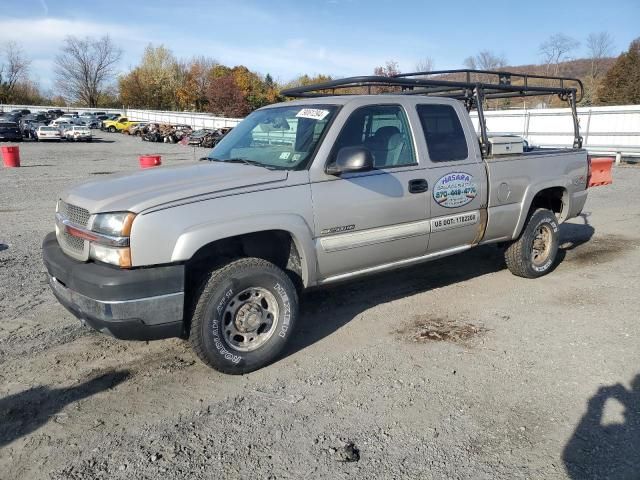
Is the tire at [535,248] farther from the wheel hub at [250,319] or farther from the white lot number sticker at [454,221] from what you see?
the wheel hub at [250,319]

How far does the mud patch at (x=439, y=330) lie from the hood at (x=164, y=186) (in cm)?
180

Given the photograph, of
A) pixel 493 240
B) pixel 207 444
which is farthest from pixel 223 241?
pixel 493 240

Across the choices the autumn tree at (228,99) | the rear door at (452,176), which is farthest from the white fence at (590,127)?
the autumn tree at (228,99)

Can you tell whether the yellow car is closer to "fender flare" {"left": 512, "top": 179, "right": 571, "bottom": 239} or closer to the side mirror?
"fender flare" {"left": 512, "top": 179, "right": 571, "bottom": 239}

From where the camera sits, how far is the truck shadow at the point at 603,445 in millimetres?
2756

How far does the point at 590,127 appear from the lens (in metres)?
20.5

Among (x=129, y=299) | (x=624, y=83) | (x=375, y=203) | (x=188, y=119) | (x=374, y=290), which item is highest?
(x=624, y=83)

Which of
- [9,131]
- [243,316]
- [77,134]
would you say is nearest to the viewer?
[243,316]

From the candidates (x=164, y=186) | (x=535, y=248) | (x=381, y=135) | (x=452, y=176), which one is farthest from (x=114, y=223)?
(x=535, y=248)

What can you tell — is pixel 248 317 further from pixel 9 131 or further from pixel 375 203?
pixel 9 131

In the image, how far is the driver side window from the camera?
4.25m

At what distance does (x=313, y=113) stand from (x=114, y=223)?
187cm

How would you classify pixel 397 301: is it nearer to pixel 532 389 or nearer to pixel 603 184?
pixel 532 389

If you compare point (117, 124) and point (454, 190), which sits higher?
point (117, 124)
